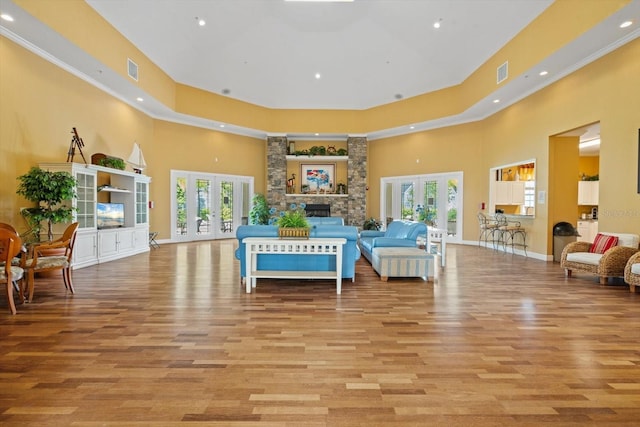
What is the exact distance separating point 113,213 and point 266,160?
20.3 feet

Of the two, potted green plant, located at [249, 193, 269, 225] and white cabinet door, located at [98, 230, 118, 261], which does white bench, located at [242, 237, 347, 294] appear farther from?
potted green plant, located at [249, 193, 269, 225]

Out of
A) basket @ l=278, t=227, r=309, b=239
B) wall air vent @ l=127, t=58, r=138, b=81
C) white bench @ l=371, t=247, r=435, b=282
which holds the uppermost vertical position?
wall air vent @ l=127, t=58, r=138, b=81

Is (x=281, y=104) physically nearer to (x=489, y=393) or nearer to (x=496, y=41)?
(x=496, y=41)

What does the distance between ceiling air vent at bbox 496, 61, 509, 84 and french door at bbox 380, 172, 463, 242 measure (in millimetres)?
3579

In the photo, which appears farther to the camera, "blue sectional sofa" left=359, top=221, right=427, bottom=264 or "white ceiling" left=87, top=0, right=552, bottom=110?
"white ceiling" left=87, top=0, right=552, bottom=110

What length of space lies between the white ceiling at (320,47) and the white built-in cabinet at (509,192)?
2.28 meters

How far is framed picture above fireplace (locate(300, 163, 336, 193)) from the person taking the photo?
12.9 m

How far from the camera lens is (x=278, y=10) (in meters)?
Answer: 8.24

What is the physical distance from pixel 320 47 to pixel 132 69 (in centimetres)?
514

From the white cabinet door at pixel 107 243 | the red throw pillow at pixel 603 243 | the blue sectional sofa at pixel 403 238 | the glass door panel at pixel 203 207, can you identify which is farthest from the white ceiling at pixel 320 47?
the blue sectional sofa at pixel 403 238

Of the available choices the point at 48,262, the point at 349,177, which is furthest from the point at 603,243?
the point at 48,262

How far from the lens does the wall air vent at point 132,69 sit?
→ 759 centimetres

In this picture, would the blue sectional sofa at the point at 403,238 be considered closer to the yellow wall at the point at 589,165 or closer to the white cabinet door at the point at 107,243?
the white cabinet door at the point at 107,243

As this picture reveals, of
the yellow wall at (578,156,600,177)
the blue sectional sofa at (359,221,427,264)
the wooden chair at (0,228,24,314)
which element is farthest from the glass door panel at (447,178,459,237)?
the wooden chair at (0,228,24,314)
